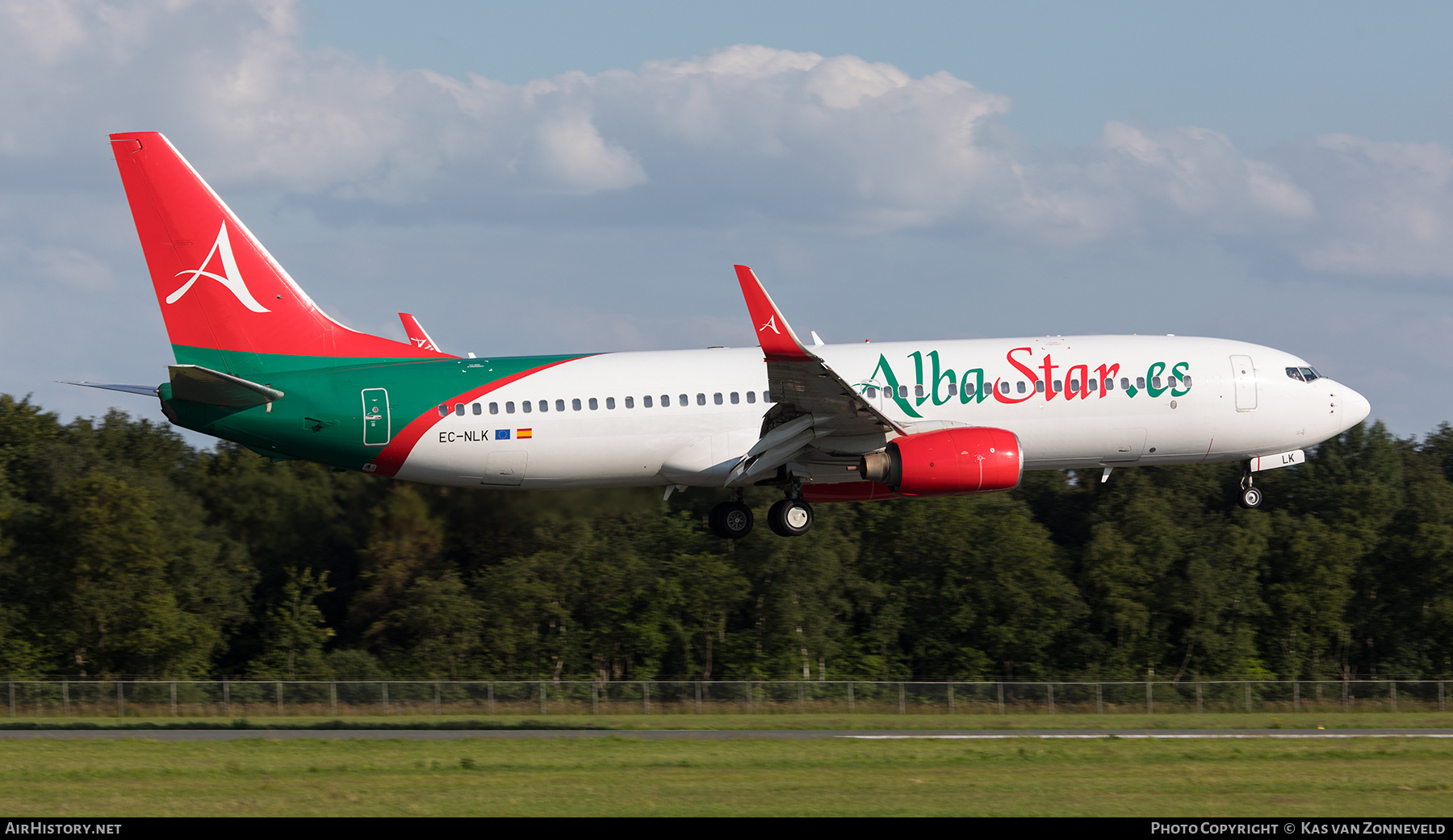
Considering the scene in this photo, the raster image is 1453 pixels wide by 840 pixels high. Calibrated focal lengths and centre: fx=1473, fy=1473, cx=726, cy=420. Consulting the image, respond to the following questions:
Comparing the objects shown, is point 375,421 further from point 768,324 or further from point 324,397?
point 768,324

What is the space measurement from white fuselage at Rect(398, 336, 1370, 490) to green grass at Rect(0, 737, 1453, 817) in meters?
6.78

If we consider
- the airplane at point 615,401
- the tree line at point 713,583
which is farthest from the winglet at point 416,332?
the tree line at point 713,583

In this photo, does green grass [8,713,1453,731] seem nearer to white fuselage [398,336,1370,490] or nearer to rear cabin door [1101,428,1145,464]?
rear cabin door [1101,428,1145,464]

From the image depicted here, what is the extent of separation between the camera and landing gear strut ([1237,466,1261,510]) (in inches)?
1553

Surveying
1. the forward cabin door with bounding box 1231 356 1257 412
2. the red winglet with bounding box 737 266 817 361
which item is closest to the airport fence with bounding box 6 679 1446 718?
the forward cabin door with bounding box 1231 356 1257 412

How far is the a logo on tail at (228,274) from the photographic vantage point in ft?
116

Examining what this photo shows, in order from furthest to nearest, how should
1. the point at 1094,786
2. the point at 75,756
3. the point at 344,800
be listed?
the point at 75,756, the point at 1094,786, the point at 344,800

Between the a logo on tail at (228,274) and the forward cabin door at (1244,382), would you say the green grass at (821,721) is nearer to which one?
the forward cabin door at (1244,382)

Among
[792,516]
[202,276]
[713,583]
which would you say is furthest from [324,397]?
[713,583]

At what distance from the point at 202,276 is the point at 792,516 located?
15.4 m
